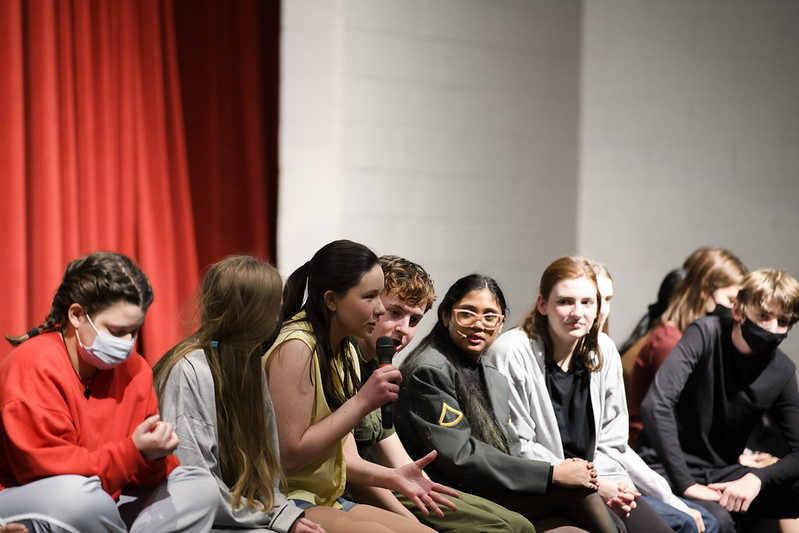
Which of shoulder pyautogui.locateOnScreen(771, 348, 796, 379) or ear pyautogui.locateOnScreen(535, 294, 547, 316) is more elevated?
ear pyautogui.locateOnScreen(535, 294, 547, 316)

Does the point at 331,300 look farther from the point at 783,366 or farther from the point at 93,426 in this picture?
the point at 783,366

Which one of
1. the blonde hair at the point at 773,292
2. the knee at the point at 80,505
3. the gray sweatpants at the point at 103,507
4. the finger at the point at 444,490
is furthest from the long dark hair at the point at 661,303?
the knee at the point at 80,505

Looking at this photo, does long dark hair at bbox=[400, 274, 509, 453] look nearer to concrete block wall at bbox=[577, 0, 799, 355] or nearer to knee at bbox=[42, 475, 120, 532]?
knee at bbox=[42, 475, 120, 532]

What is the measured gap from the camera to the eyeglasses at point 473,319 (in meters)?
3.05

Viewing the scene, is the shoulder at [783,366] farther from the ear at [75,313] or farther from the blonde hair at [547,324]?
the ear at [75,313]

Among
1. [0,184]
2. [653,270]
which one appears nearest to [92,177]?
[0,184]

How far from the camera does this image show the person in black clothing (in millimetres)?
3564

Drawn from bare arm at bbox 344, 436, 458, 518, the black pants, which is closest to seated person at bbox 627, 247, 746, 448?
the black pants

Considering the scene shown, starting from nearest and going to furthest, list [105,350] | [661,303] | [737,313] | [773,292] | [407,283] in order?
1. [105,350]
2. [407,283]
3. [773,292]
4. [737,313]
5. [661,303]

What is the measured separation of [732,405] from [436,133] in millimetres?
1894

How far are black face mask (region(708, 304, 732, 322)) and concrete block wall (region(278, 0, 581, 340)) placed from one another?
3.82 ft

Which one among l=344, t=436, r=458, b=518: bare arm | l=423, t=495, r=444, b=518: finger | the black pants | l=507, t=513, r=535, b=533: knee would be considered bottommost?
the black pants

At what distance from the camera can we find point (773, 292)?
11.7 ft

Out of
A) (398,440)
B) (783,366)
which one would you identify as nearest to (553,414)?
(398,440)
